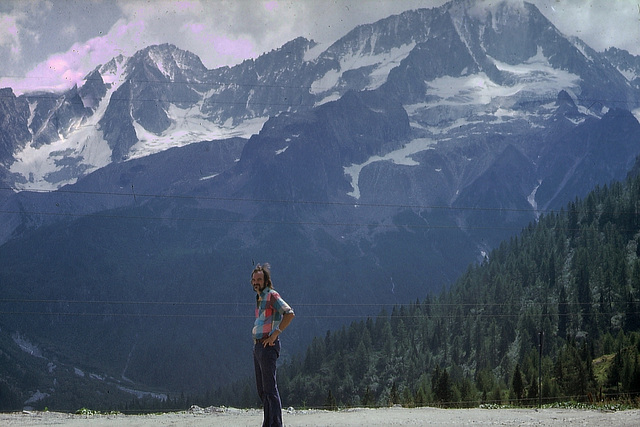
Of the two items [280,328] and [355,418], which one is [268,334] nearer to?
[280,328]

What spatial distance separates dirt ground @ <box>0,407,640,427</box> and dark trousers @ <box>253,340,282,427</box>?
4.17 meters

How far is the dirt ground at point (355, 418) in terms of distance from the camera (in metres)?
26.4

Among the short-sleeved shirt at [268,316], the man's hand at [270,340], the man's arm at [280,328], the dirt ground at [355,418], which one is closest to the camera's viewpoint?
the man's arm at [280,328]

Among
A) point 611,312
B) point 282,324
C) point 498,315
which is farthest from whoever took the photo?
point 498,315

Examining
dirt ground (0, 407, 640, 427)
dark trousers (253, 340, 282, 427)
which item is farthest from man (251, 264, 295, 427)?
dirt ground (0, 407, 640, 427)

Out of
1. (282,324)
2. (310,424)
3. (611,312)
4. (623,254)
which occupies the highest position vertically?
(623,254)

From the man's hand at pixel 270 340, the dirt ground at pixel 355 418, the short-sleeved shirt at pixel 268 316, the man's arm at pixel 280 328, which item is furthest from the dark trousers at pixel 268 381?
the dirt ground at pixel 355 418

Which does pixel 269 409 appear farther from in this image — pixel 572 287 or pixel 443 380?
pixel 572 287

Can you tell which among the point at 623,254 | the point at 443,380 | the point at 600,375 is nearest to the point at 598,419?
the point at 600,375

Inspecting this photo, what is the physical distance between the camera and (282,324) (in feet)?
70.7

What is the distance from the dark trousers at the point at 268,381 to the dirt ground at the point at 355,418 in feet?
13.7

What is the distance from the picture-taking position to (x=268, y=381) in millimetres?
22000

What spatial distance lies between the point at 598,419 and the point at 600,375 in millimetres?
77790

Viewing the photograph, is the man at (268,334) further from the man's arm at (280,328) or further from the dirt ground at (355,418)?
the dirt ground at (355,418)
